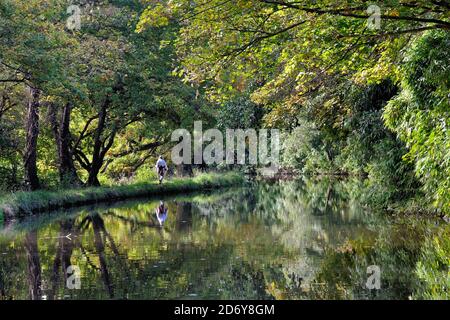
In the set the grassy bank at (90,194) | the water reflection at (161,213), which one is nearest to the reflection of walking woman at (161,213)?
the water reflection at (161,213)

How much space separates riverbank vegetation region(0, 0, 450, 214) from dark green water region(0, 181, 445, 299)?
6.39ft

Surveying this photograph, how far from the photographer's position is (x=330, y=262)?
10695 mm

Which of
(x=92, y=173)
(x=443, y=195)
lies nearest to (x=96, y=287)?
(x=443, y=195)

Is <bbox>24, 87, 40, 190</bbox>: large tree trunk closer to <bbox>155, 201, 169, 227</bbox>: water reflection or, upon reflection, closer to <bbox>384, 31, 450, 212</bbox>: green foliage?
<bbox>155, 201, 169, 227</bbox>: water reflection

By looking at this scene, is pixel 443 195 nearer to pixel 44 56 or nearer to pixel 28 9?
pixel 44 56

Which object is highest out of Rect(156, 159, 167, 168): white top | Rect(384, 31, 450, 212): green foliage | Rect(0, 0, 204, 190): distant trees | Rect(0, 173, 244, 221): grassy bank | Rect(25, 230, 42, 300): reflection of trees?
Rect(0, 0, 204, 190): distant trees

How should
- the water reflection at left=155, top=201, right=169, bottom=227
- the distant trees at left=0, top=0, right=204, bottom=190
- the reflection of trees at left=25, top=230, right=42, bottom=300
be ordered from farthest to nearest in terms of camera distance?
the water reflection at left=155, top=201, right=169, bottom=227 < the distant trees at left=0, top=0, right=204, bottom=190 < the reflection of trees at left=25, top=230, right=42, bottom=300

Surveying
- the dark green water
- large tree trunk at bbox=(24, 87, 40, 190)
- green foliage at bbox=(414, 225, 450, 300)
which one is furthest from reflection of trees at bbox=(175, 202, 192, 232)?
green foliage at bbox=(414, 225, 450, 300)

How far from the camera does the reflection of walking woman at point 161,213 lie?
1850 centimetres

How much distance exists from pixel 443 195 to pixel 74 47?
13.2 metres

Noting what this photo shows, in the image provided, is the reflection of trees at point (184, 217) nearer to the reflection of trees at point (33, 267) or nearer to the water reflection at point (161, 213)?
the water reflection at point (161, 213)

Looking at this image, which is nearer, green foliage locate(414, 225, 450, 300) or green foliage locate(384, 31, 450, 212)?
green foliage locate(414, 225, 450, 300)

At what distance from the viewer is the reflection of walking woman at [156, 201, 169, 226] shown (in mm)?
18500

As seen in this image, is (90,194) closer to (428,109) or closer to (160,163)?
(160,163)
